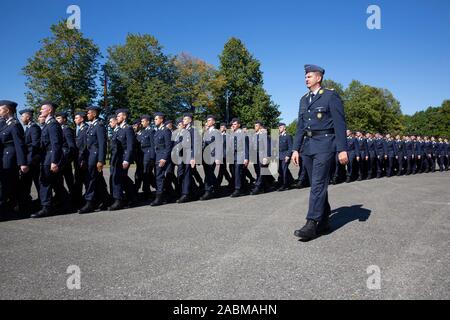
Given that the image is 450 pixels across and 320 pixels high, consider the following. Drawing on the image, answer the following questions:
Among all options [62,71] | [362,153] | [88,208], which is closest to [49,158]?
[88,208]

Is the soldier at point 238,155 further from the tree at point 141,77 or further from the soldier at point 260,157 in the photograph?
the tree at point 141,77

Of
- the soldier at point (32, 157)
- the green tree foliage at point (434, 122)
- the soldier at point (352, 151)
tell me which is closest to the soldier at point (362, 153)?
the soldier at point (352, 151)

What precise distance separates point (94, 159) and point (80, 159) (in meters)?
0.59

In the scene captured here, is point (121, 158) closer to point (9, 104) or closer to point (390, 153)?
point (9, 104)

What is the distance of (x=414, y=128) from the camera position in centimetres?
8819

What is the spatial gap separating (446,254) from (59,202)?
276 inches

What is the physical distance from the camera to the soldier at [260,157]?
9.58 m

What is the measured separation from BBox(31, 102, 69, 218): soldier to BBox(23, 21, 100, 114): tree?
28828 mm

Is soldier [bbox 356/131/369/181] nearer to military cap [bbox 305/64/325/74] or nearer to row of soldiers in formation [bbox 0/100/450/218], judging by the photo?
row of soldiers in formation [bbox 0/100/450/218]

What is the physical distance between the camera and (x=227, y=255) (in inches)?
149

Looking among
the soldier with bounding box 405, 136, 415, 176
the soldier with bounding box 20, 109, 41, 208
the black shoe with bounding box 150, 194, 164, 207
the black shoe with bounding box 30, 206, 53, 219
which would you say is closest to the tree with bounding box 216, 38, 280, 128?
the soldier with bounding box 405, 136, 415, 176

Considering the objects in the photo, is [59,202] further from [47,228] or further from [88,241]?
[88,241]
